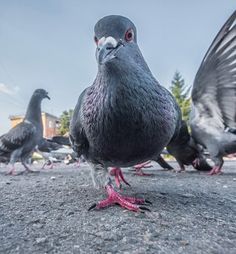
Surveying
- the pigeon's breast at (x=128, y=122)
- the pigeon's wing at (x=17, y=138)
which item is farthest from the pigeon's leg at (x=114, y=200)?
the pigeon's wing at (x=17, y=138)

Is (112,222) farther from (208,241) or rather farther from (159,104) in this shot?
(159,104)

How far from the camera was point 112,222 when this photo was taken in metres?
1.87

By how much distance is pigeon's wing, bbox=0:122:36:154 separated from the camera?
6676mm

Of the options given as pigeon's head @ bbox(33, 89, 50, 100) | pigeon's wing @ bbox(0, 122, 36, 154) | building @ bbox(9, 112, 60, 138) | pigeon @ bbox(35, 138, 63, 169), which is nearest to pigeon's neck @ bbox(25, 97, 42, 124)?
pigeon's head @ bbox(33, 89, 50, 100)

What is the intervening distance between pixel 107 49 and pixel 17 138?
17.6 ft

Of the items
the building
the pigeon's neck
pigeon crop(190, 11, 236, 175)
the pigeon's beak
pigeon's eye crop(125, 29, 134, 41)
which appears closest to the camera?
the pigeon's beak

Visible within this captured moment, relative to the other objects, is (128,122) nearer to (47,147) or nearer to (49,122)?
(47,147)

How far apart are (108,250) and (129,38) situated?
4.86ft

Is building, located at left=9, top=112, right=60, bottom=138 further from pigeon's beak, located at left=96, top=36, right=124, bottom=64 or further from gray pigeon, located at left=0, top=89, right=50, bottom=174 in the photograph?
pigeon's beak, located at left=96, top=36, right=124, bottom=64

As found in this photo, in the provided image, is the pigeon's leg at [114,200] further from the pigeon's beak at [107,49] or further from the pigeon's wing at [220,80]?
the pigeon's wing at [220,80]

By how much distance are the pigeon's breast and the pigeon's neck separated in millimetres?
5378

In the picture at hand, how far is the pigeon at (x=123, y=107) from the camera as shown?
6.57 ft

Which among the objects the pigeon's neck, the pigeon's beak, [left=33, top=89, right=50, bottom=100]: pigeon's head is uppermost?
[left=33, top=89, right=50, bottom=100]: pigeon's head

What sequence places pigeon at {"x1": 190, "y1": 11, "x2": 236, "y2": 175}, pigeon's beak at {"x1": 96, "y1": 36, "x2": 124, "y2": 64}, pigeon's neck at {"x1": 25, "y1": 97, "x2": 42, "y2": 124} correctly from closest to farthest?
pigeon's beak at {"x1": 96, "y1": 36, "x2": 124, "y2": 64}
pigeon at {"x1": 190, "y1": 11, "x2": 236, "y2": 175}
pigeon's neck at {"x1": 25, "y1": 97, "x2": 42, "y2": 124}
